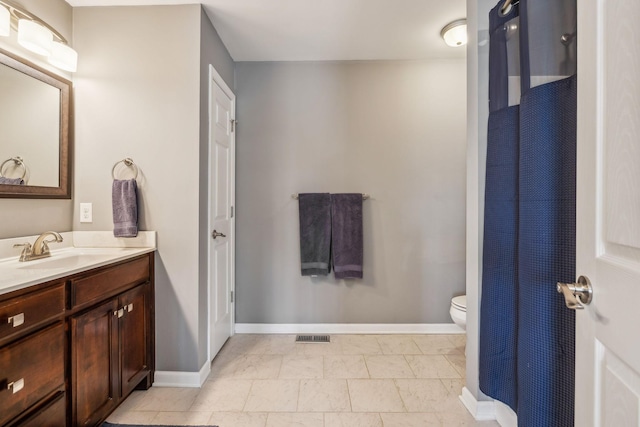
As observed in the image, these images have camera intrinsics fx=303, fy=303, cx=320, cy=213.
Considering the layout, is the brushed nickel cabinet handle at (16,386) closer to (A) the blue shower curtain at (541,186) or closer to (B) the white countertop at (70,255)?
(B) the white countertop at (70,255)

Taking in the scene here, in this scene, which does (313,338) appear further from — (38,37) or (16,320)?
(38,37)

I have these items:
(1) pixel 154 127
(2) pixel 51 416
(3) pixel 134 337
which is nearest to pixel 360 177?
(1) pixel 154 127

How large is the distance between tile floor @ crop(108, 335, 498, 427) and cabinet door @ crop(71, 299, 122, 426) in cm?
23

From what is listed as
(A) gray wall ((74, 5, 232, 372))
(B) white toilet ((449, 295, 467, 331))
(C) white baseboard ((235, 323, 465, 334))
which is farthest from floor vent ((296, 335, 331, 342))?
(B) white toilet ((449, 295, 467, 331))

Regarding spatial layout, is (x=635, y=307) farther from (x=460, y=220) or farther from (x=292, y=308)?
(x=292, y=308)

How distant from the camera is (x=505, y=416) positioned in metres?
1.51

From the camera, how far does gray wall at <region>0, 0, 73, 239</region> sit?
5.06 ft

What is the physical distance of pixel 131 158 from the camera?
1.88m

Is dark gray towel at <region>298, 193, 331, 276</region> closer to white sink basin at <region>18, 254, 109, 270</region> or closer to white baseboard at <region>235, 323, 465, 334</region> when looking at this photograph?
white baseboard at <region>235, 323, 465, 334</region>

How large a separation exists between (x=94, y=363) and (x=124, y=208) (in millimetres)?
838

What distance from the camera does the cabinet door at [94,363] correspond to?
1.32m

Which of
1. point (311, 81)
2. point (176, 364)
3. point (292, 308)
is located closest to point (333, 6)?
point (311, 81)

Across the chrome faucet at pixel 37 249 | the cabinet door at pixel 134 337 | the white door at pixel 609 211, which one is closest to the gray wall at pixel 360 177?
the cabinet door at pixel 134 337

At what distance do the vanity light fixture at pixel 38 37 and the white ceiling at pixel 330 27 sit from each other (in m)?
0.36
